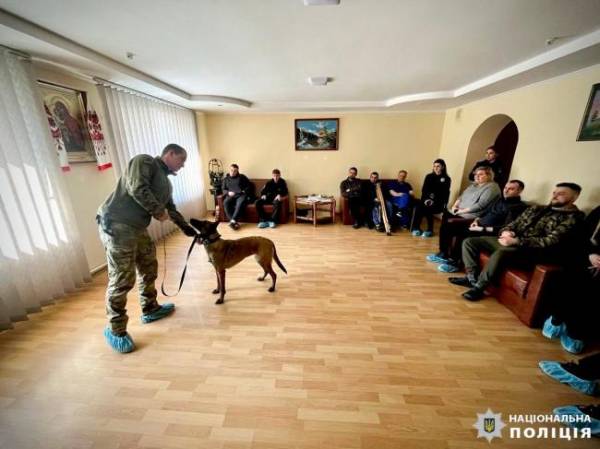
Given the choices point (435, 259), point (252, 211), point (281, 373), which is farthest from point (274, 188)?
point (281, 373)

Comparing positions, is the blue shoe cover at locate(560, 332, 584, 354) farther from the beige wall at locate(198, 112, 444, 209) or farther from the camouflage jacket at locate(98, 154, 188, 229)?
the beige wall at locate(198, 112, 444, 209)

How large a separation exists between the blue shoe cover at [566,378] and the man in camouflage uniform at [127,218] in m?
2.89

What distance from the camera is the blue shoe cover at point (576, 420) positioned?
1.21m

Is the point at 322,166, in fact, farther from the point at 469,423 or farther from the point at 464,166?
the point at 469,423

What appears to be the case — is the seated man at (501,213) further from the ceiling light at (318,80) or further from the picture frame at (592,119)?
the ceiling light at (318,80)

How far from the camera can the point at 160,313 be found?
2.11m

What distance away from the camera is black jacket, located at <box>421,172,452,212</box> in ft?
12.8

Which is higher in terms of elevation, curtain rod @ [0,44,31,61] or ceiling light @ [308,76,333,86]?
ceiling light @ [308,76,333,86]

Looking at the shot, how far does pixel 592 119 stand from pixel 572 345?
7.27ft

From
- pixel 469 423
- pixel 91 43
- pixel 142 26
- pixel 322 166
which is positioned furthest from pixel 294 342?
pixel 322 166

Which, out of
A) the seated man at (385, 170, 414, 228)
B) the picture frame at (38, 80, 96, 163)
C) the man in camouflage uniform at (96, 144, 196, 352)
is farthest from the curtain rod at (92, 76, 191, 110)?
the seated man at (385, 170, 414, 228)

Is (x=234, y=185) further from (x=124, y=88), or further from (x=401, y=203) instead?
(x=401, y=203)

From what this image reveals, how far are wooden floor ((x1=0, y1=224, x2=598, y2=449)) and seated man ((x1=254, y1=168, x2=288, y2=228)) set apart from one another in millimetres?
2344

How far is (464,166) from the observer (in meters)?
4.32
